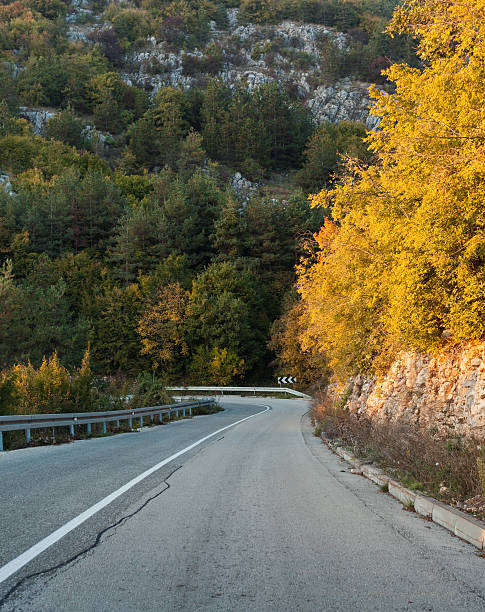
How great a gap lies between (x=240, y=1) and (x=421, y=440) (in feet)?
674

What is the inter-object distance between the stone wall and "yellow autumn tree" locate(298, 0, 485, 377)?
21.0 inches

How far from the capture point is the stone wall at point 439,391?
10297mm

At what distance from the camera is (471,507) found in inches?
229

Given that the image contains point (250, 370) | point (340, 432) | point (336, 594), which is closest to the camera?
point (336, 594)

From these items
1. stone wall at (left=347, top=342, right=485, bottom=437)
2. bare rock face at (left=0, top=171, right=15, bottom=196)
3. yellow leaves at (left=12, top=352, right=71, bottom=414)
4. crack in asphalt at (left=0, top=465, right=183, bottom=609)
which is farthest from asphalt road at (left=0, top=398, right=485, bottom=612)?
bare rock face at (left=0, top=171, right=15, bottom=196)

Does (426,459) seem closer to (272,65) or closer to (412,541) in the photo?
(412,541)

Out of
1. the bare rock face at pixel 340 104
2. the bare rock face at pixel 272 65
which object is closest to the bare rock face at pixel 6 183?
Result: the bare rock face at pixel 272 65

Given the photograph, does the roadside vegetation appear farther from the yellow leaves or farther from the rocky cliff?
the rocky cliff

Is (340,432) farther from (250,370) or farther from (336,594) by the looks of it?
(250,370)

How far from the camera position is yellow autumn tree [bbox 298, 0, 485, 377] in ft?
31.4

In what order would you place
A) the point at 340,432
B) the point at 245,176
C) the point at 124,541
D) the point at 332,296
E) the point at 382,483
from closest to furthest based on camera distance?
the point at 124,541 < the point at 382,483 < the point at 340,432 < the point at 332,296 < the point at 245,176

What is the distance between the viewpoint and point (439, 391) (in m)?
12.1

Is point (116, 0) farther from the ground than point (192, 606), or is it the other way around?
point (116, 0)

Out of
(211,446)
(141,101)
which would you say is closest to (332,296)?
(211,446)
